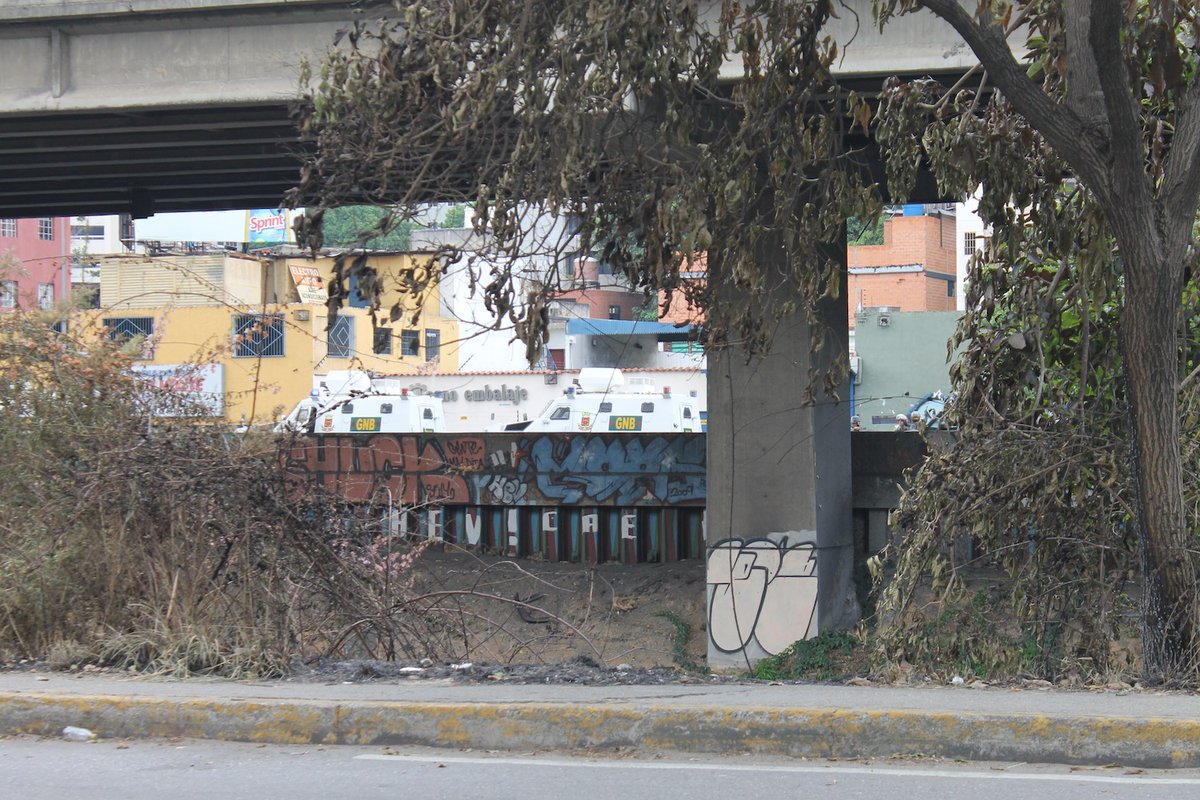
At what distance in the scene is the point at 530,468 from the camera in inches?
900

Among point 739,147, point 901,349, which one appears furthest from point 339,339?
point 901,349

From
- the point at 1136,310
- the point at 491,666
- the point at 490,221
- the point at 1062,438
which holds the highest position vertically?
the point at 490,221

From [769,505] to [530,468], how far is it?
23.1 ft

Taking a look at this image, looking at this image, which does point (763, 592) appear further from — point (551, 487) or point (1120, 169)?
point (1120, 169)

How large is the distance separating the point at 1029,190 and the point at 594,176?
3153 millimetres

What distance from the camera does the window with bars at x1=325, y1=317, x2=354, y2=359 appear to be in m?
8.80

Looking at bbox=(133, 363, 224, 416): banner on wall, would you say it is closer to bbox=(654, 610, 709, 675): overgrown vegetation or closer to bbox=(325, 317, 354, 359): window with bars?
bbox=(325, 317, 354, 359): window with bars

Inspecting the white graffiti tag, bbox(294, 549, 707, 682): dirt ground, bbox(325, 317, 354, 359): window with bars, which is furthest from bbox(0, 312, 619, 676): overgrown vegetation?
the white graffiti tag

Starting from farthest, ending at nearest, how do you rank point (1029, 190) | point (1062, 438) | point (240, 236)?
point (240, 236) → point (1062, 438) → point (1029, 190)

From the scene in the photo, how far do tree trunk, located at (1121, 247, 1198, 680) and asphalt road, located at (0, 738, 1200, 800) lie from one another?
319 centimetres

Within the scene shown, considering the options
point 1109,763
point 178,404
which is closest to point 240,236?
point 178,404

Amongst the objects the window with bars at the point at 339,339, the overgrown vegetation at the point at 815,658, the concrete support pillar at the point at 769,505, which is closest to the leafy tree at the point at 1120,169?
the window with bars at the point at 339,339

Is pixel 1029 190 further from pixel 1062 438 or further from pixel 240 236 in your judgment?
pixel 240 236

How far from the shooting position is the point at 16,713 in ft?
22.1
